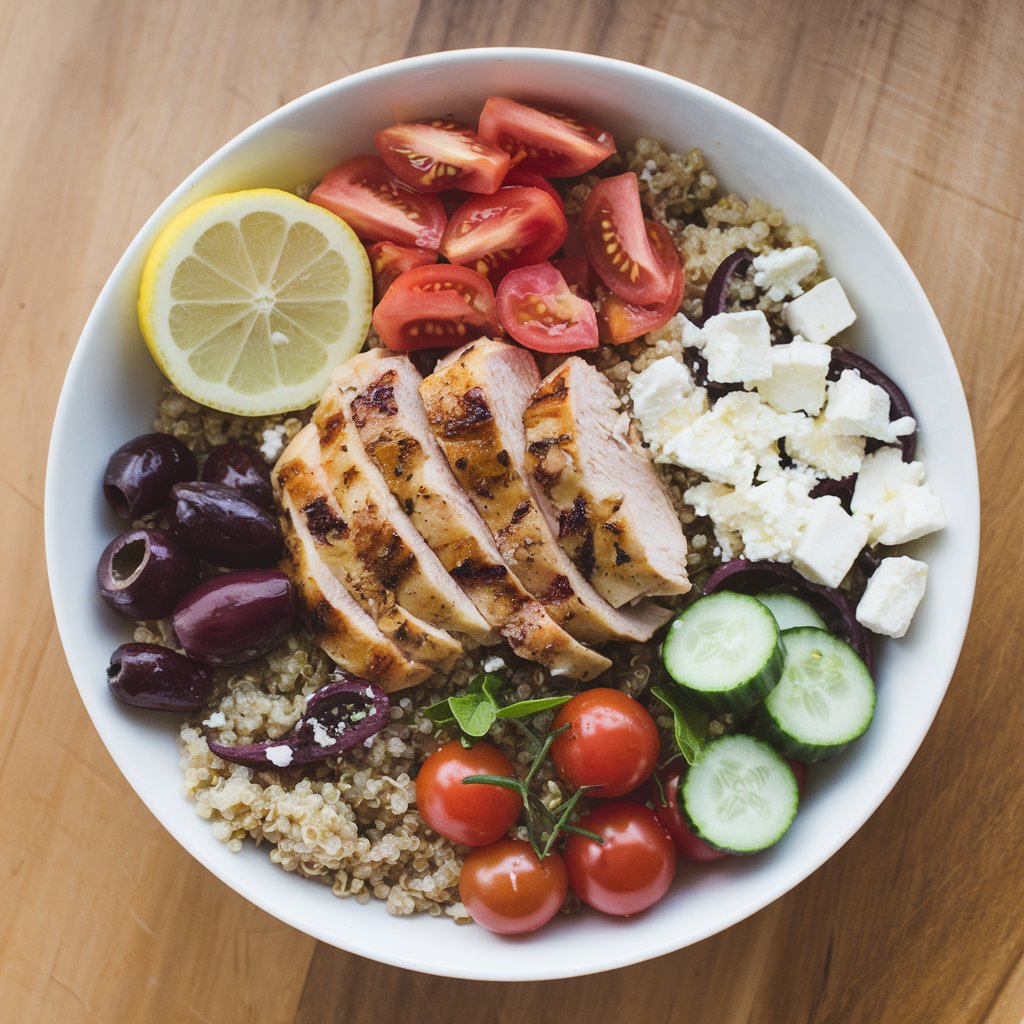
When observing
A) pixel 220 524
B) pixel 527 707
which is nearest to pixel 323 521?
pixel 220 524

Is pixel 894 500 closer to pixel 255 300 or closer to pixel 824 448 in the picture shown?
pixel 824 448

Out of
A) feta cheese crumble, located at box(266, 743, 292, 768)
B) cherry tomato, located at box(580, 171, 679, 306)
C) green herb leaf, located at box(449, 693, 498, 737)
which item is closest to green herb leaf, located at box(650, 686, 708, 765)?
green herb leaf, located at box(449, 693, 498, 737)

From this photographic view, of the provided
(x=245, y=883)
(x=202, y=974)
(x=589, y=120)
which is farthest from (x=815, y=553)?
(x=202, y=974)

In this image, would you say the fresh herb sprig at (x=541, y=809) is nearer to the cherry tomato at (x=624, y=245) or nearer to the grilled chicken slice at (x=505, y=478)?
the grilled chicken slice at (x=505, y=478)

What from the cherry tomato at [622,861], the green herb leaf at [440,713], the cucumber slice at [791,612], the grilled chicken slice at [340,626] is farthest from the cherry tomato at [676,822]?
the grilled chicken slice at [340,626]

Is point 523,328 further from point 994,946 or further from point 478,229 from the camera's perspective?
point 994,946
